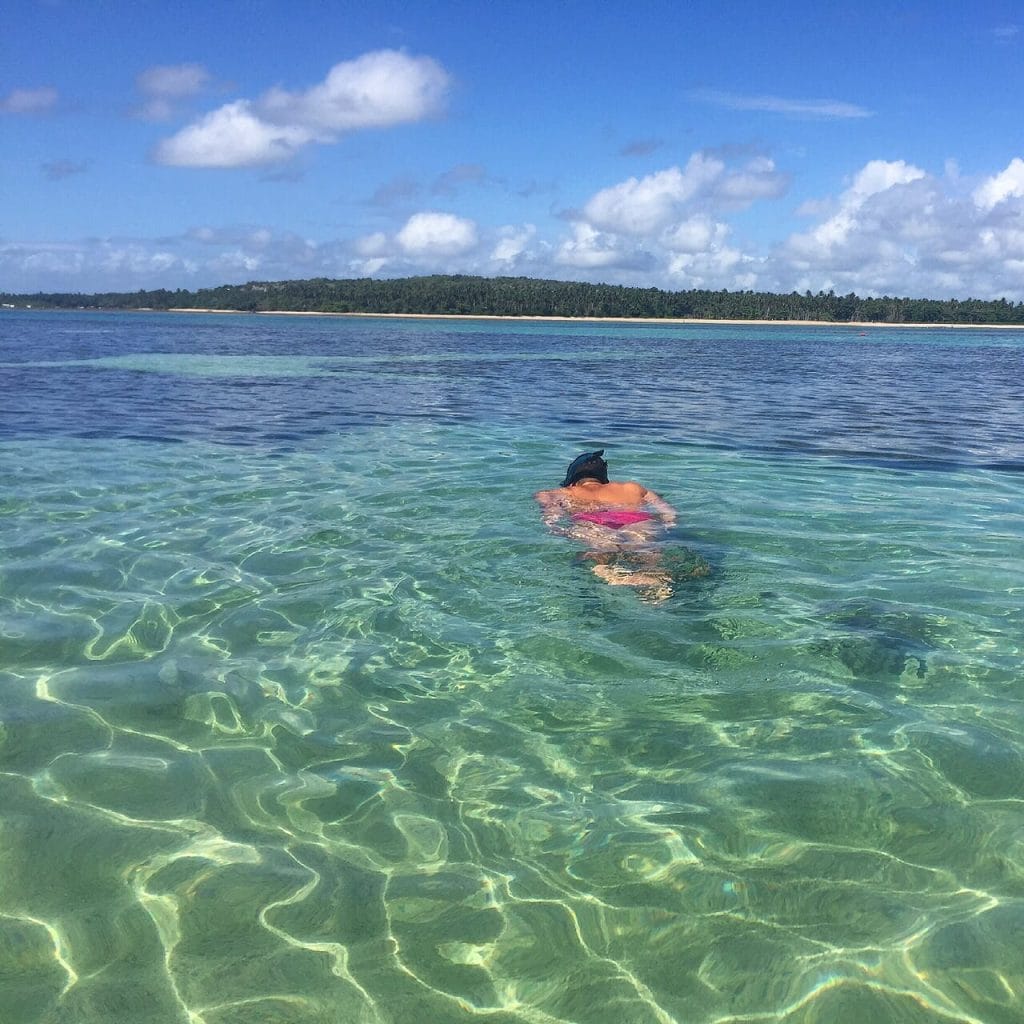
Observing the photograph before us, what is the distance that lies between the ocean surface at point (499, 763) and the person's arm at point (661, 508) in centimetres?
22

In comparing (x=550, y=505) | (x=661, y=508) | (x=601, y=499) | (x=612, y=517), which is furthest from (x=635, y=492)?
(x=550, y=505)

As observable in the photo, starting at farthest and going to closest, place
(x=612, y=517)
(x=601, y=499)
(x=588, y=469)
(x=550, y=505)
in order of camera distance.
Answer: (x=550, y=505) < (x=588, y=469) < (x=601, y=499) < (x=612, y=517)

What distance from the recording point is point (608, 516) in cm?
893

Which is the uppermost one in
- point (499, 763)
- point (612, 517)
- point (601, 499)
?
point (601, 499)

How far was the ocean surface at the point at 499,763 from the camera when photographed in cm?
328

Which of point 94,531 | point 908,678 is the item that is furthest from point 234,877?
point 94,531

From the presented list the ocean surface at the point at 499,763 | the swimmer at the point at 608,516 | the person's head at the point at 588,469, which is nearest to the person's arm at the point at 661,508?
the swimmer at the point at 608,516

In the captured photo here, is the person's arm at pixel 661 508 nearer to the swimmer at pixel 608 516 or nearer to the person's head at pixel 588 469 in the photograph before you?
the swimmer at pixel 608 516

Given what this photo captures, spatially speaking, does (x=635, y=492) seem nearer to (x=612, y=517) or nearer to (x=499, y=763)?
(x=612, y=517)

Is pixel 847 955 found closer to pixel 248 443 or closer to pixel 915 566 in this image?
pixel 915 566

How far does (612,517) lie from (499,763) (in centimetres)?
455

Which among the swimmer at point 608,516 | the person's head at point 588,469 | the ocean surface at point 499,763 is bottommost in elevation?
the ocean surface at point 499,763

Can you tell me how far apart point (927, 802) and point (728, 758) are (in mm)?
997

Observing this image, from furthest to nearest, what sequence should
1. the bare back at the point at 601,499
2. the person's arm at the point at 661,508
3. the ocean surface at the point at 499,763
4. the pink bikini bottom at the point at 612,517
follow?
the person's arm at the point at 661,508, the bare back at the point at 601,499, the pink bikini bottom at the point at 612,517, the ocean surface at the point at 499,763
